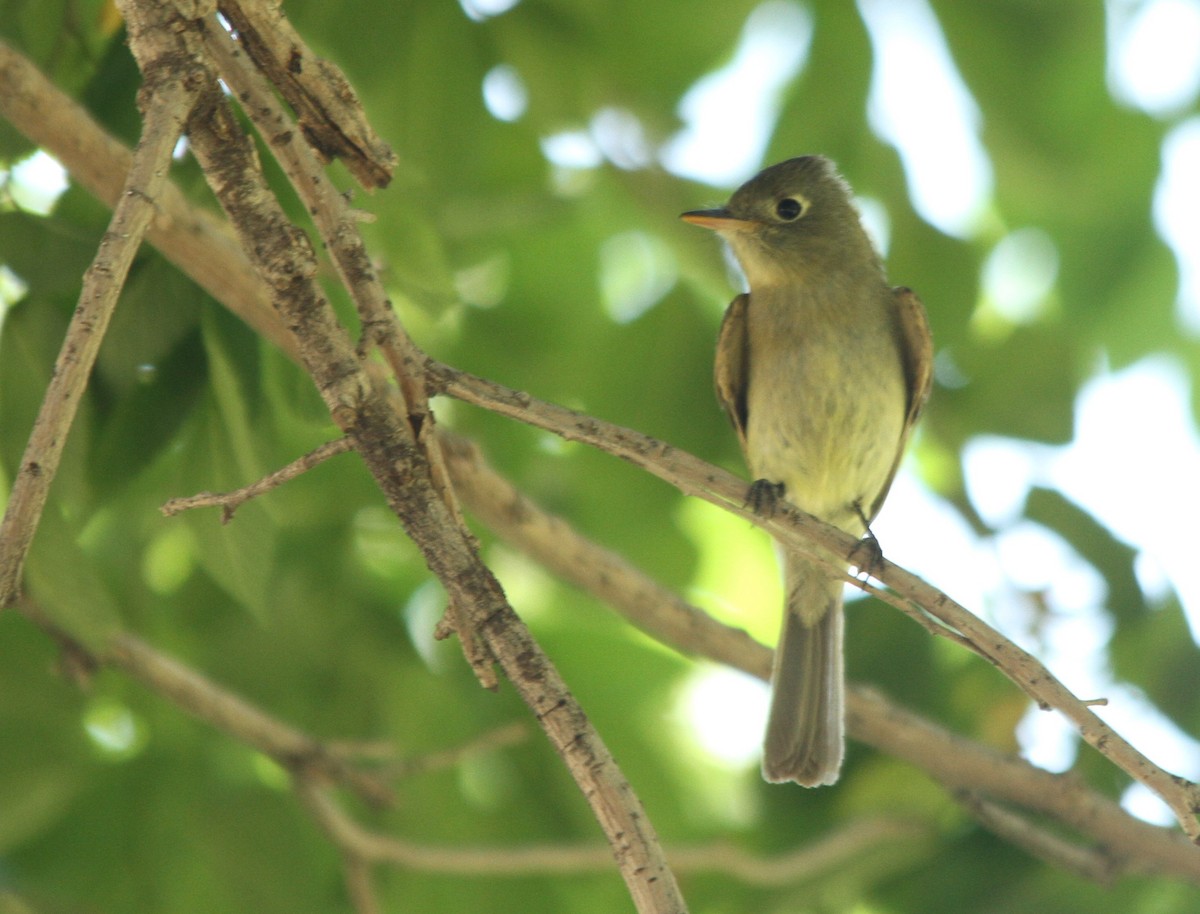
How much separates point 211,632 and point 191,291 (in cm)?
157

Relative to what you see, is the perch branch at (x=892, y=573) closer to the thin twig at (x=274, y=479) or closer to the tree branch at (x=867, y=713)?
the thin twig at (x=274, y=479)

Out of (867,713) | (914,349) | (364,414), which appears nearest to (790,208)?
(914,349)

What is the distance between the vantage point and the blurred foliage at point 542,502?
3633mm

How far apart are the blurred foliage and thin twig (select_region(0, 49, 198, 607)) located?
1162mm

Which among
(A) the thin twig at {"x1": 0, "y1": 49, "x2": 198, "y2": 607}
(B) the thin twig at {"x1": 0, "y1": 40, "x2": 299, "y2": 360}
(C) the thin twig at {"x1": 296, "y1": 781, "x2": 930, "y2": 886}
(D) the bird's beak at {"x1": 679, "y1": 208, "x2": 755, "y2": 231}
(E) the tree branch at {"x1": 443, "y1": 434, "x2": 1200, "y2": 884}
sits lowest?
(A) the thin twig at {"x1": 0, "y1": 49, "x2": 198, "y2": 607}

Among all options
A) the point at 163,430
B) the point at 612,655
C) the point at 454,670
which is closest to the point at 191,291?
the point at 163,430

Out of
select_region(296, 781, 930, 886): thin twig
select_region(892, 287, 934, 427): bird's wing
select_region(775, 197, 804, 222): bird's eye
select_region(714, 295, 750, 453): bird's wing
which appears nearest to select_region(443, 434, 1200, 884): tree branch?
select_region(296, 781, 930, 886): thin twig

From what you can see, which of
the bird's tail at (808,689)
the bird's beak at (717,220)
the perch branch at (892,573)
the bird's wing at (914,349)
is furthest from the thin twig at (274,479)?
the bird's wing at (914,349)

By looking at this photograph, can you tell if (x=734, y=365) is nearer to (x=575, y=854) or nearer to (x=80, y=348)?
(x=575, y=854)

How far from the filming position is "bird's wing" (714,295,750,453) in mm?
4402

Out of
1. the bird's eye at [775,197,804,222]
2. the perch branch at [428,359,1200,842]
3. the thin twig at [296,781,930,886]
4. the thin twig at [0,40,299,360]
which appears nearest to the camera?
the perch branch at [428,359,1200,842]

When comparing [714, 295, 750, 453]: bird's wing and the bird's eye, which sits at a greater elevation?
the bird's eye

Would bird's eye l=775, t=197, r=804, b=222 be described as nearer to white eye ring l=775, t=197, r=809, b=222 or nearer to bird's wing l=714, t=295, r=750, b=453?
white eye ring l=775, t=197, r=809, b=222

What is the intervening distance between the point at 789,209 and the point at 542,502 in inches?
55.1
